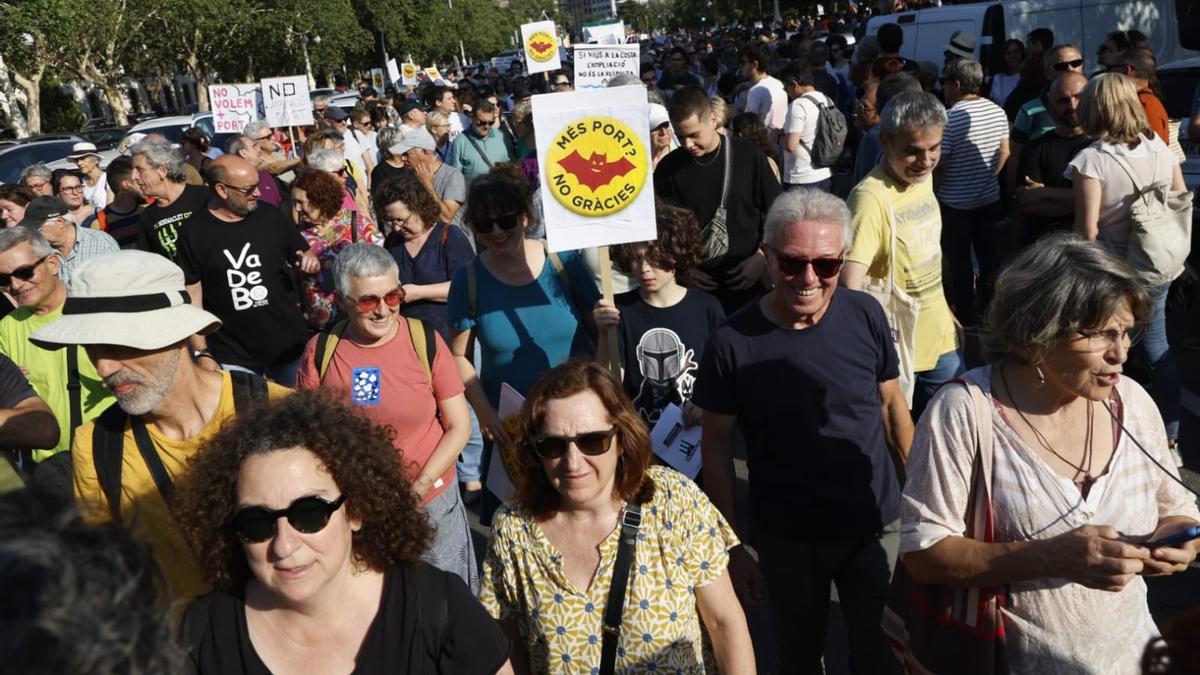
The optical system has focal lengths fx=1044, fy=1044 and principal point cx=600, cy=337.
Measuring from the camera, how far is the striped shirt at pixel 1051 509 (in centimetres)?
234

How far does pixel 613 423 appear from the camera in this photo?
2.65 metres

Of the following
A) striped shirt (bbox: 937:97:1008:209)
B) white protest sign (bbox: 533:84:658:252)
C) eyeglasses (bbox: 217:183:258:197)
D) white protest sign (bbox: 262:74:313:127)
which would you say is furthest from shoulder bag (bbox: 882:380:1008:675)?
white protest sign (bbox: 262:74:313:127)

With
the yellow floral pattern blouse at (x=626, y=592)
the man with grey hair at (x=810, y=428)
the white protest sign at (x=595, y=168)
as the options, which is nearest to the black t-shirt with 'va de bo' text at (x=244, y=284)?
the white protest sign at (x=595, y=168)

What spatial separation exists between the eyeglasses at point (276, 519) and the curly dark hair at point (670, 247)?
6.79ft

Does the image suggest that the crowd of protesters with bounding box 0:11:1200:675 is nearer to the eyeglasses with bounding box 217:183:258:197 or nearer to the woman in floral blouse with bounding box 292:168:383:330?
the eyeglasses with bounding box 217:183:258:197

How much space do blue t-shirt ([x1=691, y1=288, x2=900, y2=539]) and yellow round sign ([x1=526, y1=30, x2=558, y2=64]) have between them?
10.8 m

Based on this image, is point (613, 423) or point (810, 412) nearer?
point (613, 423)

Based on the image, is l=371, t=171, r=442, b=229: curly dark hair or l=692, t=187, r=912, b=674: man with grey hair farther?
l=371, t=171, r=442, b=229: curly dark hair

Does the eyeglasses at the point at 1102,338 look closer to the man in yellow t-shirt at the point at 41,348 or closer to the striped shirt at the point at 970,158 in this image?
the man in yellow t-shirt at the point at 41,348

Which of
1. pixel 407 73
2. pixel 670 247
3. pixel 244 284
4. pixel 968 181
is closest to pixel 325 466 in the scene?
pixel 670 247

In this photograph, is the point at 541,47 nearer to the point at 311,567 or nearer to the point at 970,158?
the point at 970,158

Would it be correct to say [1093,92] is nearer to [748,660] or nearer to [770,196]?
[770,196]

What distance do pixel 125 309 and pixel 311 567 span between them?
1088mm

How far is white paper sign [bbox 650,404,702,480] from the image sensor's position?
374 centimetres
